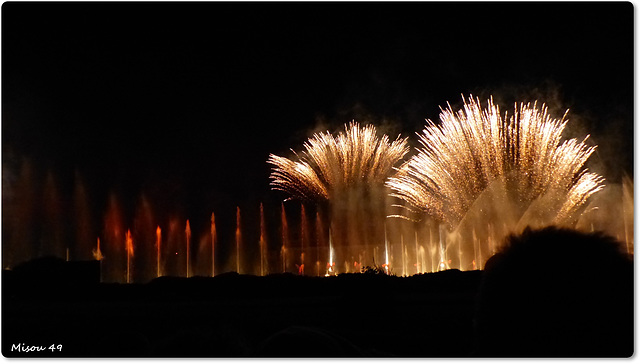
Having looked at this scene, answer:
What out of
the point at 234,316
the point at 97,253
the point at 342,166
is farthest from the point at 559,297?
the point at 97,253

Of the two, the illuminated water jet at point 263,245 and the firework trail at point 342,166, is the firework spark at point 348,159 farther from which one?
the illuminated water jet at point 263,245

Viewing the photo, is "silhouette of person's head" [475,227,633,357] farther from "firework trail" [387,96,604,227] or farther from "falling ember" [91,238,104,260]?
"falling ember" [91,238,104,260]

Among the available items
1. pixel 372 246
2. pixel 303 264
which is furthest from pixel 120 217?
pixel 372 246

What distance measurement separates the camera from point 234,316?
380 inches

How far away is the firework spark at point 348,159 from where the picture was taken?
975 inches

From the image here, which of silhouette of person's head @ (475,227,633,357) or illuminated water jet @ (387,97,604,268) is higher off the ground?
illuminated water jet @ (387,97,604,268)

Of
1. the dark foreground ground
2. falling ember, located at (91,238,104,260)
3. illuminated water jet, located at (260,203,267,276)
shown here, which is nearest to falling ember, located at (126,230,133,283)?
falling ember, located at (91,238,104,260)

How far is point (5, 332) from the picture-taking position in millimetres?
7465

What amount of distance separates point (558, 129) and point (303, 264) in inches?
577

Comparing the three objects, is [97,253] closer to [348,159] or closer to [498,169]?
[348,159]

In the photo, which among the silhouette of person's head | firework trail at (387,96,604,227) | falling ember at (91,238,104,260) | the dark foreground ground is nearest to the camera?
the silhouette of person's head

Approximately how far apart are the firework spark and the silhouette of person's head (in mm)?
22016

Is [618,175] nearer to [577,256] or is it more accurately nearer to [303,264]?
[303,264]

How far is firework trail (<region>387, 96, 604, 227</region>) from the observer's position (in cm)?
2086
